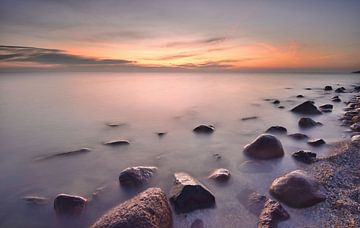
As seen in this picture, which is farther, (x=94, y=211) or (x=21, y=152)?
(x=21, y=152)

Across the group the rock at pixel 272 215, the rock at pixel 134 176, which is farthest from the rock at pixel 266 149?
the rock at pixel 134 176

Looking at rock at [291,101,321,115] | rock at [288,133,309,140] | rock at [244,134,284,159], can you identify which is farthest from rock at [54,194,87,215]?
rock at [291,101,321,115]

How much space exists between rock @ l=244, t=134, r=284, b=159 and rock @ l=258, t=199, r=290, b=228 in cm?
196

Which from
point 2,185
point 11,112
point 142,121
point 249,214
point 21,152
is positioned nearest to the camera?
point 249,214

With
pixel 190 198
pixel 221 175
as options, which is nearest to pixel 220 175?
pixel 221 175

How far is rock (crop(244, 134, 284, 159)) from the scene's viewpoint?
200 inches

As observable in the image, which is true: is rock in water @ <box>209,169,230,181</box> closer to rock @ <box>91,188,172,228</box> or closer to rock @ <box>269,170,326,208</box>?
rock @ <box>269,170,326,208</box>

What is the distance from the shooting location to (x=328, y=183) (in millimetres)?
3789

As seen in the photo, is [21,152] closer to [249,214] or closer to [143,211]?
[143,211]

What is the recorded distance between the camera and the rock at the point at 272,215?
2931 millimetres

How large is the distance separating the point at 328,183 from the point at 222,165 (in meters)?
1.90

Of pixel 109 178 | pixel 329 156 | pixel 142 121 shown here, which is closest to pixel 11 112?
pixel 142 121

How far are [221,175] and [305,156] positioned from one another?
203 centimetres

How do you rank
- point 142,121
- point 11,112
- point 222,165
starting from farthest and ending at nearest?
1. point 11,112
2. point 142,121
3. point 222,165
